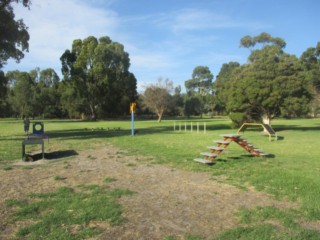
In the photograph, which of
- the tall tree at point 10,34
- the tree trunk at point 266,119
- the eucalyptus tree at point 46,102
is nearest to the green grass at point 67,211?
the tall tree at point 10,34

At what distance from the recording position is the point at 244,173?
328 inches

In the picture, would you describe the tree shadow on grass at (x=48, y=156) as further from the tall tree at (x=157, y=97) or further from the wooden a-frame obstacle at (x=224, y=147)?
the tall tree at (x=157, y=97)

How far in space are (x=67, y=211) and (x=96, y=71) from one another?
5582cm

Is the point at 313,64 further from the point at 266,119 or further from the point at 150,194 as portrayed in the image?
the point at 150,194

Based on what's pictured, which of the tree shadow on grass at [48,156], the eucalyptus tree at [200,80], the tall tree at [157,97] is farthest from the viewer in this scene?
the eucalyptus tree at [200,80]

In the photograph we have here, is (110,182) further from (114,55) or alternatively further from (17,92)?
(17,92)

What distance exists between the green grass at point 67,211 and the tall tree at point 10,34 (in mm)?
16326

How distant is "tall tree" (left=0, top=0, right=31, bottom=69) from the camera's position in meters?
19.3

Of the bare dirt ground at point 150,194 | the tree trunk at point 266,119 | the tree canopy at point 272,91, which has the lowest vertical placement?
the bare dirt ground at point 150,194

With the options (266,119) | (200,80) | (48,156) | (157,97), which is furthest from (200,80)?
(48,156)

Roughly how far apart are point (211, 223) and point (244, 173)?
12.9ft

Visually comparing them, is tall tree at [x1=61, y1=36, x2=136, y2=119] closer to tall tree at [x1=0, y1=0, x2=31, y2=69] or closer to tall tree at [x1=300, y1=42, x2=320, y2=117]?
tall tree at [x1=300, y1=42, x2=320, y2=117]

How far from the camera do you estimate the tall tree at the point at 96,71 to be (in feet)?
196

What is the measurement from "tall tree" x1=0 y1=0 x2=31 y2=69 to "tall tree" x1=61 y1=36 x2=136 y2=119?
121ft
